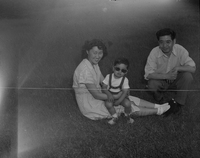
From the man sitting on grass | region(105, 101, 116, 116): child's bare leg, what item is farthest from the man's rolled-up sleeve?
region(105, 101, 116, 116): child's bare leg

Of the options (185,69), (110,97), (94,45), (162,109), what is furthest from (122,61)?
(185,69)

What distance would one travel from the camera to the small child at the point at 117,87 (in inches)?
84.7

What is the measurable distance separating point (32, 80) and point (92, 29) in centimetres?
60

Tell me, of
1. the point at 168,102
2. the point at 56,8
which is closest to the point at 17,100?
the point at 56,8

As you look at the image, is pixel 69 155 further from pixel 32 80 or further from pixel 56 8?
pixel 56 8

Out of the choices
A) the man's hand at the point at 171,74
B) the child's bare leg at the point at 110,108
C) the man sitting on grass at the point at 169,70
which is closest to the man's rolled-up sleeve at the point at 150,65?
the man sitting on grass at the point at 169,70

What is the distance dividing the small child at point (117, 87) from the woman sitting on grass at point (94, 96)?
32mm

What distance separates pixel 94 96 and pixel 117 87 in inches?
8.9

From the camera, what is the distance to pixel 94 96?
94.4 inches

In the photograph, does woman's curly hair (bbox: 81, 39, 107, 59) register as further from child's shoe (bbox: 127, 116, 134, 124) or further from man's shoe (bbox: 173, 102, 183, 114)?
man's shoe (bbox: 173, 102, 183, 114)

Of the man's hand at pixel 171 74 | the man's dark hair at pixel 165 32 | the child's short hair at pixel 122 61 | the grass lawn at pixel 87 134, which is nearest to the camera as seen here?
the grass lawn at pixel 87 134

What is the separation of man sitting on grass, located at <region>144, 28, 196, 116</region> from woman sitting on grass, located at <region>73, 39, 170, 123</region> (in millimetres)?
120

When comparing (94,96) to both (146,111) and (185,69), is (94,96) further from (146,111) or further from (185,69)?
(185,69)

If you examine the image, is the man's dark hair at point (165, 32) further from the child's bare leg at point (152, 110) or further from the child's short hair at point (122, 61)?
the child's bare leg at point (152, 110)
